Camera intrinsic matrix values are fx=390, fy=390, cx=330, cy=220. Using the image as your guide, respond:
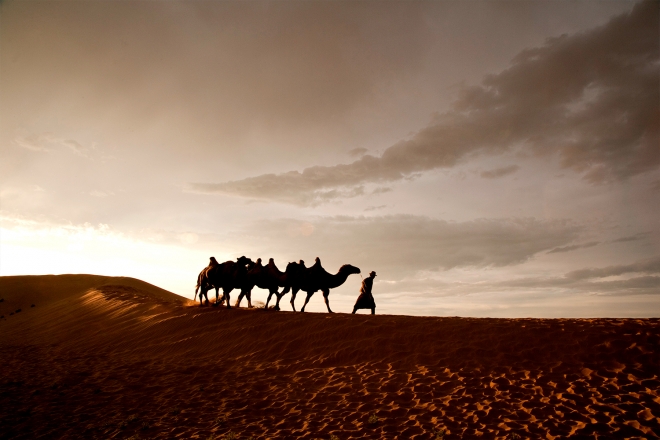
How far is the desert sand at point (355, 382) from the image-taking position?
30.3 feet

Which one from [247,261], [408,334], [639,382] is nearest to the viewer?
[639,382]

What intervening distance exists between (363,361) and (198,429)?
575cm

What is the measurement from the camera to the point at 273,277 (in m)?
22.1

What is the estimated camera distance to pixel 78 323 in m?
27.3

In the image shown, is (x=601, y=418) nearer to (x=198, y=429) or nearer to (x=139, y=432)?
(x=198, y=429)

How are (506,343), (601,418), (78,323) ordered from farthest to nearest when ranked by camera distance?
1. (78,323)
2. (506,343)
3. (601,418)

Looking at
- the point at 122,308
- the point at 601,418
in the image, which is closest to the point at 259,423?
the point at 601,418

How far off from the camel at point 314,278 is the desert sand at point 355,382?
95.3 inches

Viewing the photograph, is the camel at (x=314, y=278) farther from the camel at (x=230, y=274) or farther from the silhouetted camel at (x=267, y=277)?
the camel at (x=230, y=274)

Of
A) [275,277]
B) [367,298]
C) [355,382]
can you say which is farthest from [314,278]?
[355,382]

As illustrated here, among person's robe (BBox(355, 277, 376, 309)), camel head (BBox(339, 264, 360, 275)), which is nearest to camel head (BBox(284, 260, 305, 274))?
camel head (BBox(339, 264, 360, 275))

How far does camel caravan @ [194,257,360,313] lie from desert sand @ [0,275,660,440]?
2.52m

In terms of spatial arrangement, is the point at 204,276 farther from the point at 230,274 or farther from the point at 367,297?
the point at 367,297

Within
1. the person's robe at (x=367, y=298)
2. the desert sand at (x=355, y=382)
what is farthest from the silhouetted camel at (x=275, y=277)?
the person's robe at (x=367, y=298)
